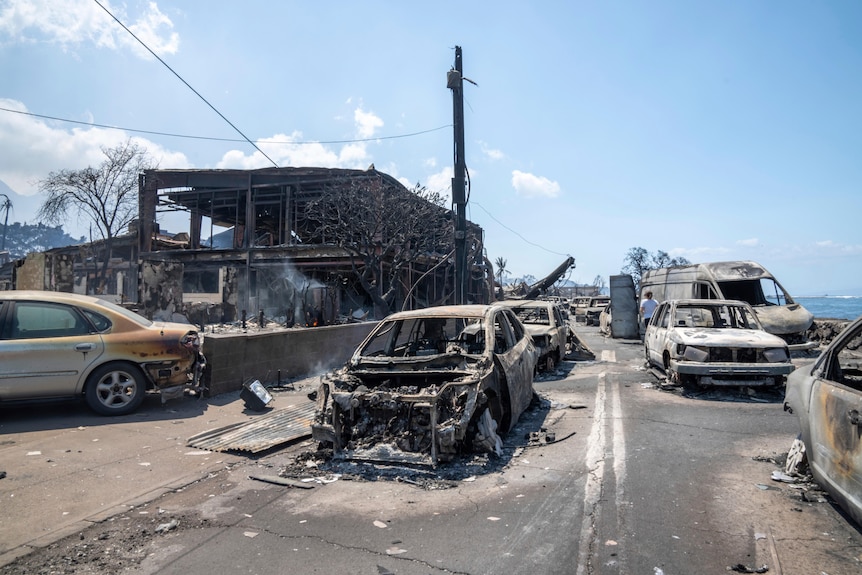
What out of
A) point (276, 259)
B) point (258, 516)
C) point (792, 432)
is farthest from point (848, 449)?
point (276, 259)

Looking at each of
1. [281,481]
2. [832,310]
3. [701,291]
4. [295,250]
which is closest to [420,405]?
[281,481]

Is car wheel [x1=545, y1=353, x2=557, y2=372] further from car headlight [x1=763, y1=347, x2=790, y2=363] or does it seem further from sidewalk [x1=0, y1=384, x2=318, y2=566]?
sidewalk [x1=0, y1=384, x2=318, y2=566]

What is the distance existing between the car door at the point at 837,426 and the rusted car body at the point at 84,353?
732cm

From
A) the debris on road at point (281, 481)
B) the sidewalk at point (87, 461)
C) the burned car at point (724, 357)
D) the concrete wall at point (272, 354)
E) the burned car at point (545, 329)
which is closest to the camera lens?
the sidewalk at point (87, 461)

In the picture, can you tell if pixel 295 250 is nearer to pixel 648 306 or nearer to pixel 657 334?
pixel 648 306

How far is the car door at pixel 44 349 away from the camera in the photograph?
21.6 ft

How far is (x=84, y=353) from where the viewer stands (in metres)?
6.90

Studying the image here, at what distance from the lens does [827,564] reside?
10.4 ft

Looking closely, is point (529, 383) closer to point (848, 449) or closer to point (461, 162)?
point (848, 449)

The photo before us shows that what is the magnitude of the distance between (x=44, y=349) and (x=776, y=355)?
1015 cm

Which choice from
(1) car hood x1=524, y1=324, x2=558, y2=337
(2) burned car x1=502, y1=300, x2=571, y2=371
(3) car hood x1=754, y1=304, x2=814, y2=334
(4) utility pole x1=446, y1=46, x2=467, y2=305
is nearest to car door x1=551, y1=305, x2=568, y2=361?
(2) burned car x1=502, y1=300, x2=571, y2=371

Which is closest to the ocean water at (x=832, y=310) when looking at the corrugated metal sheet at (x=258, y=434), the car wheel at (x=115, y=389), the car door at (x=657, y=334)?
the car door at (x=657, y=334)

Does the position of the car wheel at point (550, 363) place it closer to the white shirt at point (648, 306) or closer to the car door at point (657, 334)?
the car door at point (657, 334)

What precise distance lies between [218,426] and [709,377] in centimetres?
712
